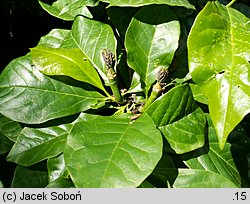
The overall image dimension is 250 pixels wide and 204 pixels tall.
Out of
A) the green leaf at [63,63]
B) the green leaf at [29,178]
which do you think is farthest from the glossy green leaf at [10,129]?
the green leaf at [63,63]

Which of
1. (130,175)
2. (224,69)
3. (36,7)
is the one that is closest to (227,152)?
(224,69)

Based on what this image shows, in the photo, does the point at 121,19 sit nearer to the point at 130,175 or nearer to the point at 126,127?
the point at 126,127

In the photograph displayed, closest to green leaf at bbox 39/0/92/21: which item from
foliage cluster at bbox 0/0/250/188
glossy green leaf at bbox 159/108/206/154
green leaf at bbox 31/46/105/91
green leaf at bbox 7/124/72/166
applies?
foliage cluster at bbox 0/0/250/188

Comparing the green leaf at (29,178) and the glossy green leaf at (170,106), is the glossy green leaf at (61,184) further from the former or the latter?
the glossy green leaf at (170,106)

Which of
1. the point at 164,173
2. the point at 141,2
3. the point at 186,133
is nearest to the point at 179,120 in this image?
the point at 186,133

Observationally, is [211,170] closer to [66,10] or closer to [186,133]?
[186,133]

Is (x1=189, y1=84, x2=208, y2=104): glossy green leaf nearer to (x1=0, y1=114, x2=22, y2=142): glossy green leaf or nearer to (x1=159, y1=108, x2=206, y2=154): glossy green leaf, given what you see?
(x1=159, y1=108, x2=206, y2=154): glossy green leaf
